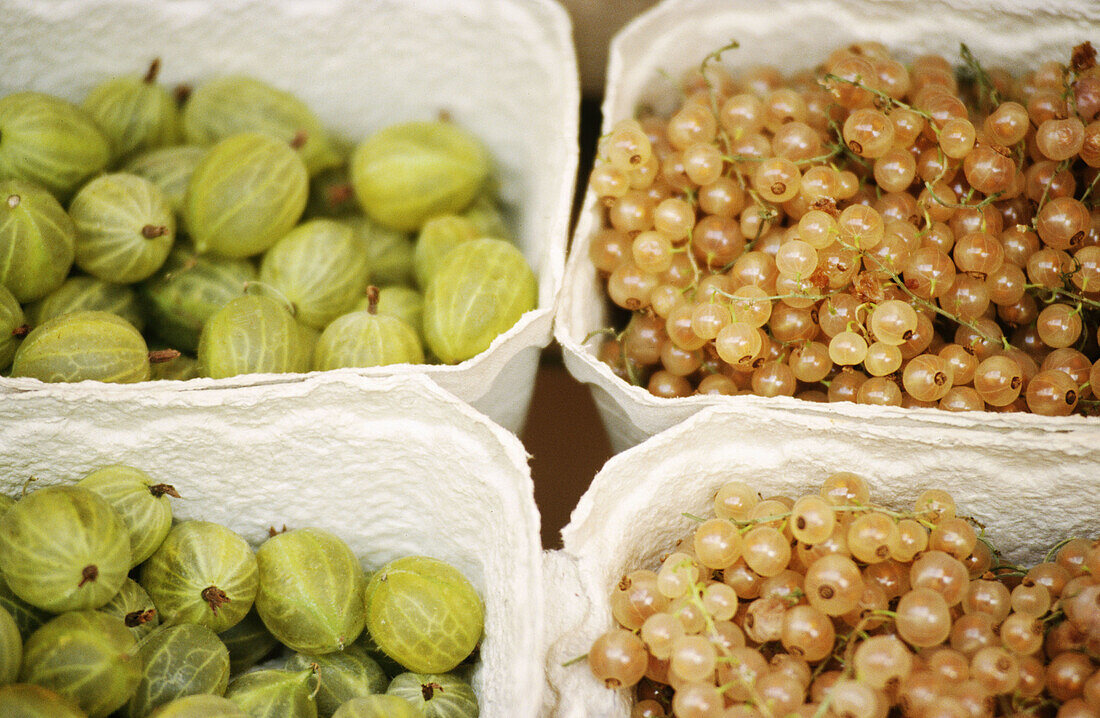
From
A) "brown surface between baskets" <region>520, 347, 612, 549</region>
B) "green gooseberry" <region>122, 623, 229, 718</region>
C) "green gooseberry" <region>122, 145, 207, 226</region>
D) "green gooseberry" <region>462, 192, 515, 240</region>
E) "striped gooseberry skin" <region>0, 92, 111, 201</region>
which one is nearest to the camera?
"green gooseberry" <region>122, 623, 229, 718</region>

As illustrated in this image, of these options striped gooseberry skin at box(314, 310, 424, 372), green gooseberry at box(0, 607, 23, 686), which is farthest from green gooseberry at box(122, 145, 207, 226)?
green gooseberry at box(0, 607, 23, 686)

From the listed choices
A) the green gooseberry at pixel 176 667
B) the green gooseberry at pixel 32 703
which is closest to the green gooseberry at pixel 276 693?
the green gooseberry at pixel 176 667

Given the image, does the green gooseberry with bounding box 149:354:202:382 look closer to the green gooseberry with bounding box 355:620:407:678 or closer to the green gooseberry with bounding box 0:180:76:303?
the green gooseberry with bounding box 0:180:76:303

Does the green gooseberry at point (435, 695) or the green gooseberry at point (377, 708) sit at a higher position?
the green gooseberry at point (377, 708)

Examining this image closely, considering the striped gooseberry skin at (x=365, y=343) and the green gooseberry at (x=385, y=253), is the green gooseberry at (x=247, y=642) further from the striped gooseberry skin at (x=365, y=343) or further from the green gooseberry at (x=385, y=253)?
the green gooseberry at (x=385, y=253)

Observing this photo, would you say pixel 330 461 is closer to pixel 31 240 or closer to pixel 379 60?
pixel 31 240

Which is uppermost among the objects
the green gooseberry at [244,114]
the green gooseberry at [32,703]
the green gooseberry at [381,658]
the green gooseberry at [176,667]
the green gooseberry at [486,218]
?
the green gooseberry at [244,114]

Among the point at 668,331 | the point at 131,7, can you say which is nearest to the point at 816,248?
the point at 668,331
